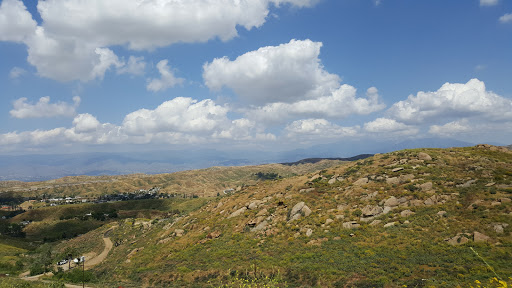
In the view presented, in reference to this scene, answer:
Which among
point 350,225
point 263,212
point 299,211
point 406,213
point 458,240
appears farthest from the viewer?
point 263,212

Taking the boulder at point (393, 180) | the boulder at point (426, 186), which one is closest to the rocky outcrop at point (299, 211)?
the boulder at point (393, 180)

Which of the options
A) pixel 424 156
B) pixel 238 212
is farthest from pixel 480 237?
pixel 238 212

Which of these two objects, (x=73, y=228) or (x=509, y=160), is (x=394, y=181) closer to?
(x=509, y=160)

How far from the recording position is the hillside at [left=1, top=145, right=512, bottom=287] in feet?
100

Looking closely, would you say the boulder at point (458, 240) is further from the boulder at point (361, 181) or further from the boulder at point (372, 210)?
the boulder at point (361, 181)

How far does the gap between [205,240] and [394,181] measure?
4011cm

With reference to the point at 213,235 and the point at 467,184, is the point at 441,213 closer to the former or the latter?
the point at 467,184

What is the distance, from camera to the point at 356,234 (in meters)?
41.0

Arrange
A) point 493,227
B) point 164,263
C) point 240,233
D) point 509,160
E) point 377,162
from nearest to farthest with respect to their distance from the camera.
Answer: point 493,227 < point 164,263 < point 240,233 < point 509,160 < point 377,162

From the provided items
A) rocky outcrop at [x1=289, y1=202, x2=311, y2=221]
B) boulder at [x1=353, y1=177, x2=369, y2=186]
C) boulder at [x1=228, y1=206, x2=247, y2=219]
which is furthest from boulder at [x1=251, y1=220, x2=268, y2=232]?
boulder at [x1=353, y1=177, x2=369, y2=186]

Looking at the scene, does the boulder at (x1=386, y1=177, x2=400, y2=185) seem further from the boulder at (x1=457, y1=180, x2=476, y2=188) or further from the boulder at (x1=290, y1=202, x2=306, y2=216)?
the boulder at (x1=290, y1=202, x2=306, y2=216)

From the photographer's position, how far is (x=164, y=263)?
159 feet

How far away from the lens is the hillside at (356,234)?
3052 cm

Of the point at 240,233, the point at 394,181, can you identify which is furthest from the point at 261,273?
the point at 394,181
